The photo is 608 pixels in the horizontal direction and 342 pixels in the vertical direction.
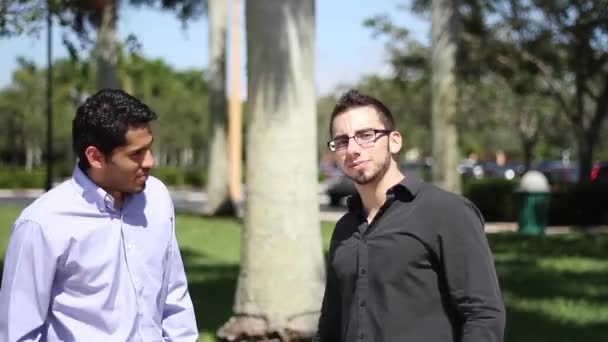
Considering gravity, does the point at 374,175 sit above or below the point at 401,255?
above

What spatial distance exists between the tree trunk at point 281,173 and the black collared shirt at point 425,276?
4.93 m

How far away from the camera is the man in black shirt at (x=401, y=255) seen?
2879 millimetres

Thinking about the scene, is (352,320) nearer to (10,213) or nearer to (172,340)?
(172,340)

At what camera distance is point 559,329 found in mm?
9086

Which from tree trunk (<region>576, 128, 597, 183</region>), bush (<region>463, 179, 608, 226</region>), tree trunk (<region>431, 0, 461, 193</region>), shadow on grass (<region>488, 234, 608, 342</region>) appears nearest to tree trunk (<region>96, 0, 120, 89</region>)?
tree trunk (<region>431, 0, 461, 193</region>)

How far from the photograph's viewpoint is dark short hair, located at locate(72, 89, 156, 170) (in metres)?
3.15

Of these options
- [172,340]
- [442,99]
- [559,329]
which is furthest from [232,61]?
[172,340]

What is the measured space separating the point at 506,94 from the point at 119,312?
132ft

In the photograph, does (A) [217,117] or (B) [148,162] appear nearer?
(B) [148,162]

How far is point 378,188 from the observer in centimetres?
307

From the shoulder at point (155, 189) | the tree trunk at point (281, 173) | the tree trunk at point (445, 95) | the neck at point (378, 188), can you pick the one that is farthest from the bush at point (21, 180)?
the neck at point (378, 188)

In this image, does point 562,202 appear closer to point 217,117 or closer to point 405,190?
point 217,117

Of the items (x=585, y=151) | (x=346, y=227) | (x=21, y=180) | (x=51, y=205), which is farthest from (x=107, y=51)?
(x=21, y=180)

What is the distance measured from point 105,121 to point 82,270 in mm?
452
